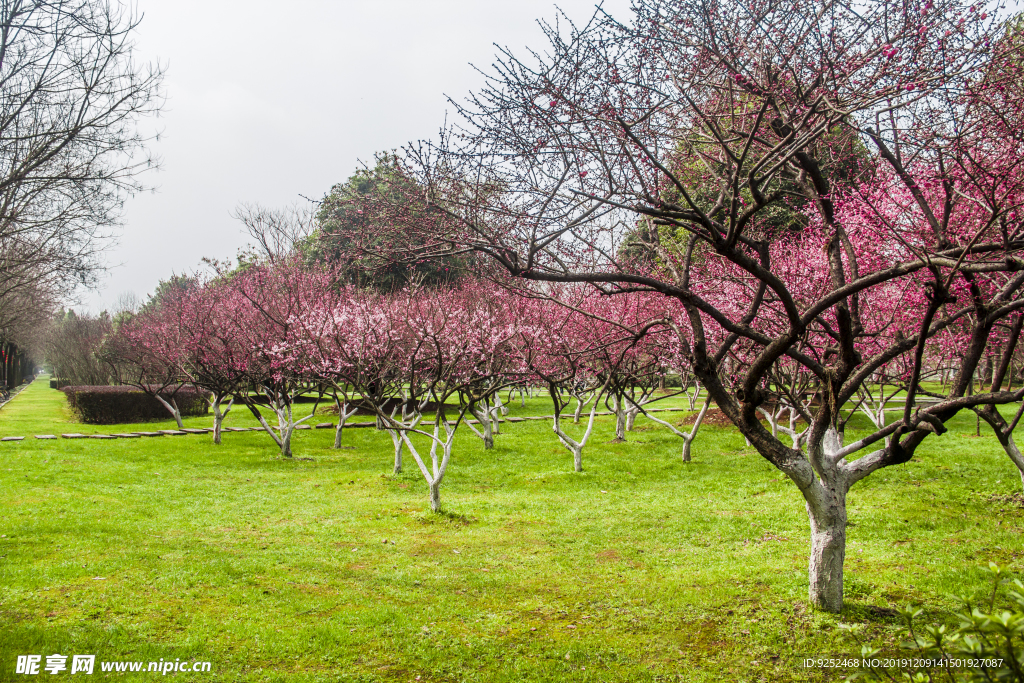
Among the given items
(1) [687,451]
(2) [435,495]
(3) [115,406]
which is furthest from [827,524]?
(3) [115,406]

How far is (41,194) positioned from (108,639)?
23.4ft

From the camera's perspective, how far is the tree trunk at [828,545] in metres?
6.02

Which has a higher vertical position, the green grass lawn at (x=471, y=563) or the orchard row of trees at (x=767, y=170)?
the orchard row of trees at (x=767, y=170)

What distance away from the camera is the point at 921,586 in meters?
7.00

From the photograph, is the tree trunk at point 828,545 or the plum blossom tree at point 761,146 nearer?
the plum blossom tree at point 761,146

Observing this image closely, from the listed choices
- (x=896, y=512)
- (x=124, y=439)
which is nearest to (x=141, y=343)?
(x=124, y=439)

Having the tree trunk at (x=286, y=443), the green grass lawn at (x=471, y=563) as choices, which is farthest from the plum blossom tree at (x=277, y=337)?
the green grass lawn at (x=471, y=563)

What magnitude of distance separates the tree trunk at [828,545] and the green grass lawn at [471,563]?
0.18 metres

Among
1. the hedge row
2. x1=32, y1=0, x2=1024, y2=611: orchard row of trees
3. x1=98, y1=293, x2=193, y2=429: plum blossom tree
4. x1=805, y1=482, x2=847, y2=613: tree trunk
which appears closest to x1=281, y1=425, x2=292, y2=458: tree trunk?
x1=98, y1=293, x2=193, y2=429: plum blossom tree

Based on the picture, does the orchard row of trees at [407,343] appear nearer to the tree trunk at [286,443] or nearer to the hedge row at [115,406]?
the tree trunk at [286,443]

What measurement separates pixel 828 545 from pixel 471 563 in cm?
468

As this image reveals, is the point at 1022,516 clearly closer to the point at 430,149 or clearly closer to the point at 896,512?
the point at 896,512

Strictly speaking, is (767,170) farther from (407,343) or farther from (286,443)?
(286,443)

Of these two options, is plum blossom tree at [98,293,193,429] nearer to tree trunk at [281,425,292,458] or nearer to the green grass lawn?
tree trunk at [281,425,292,458]
